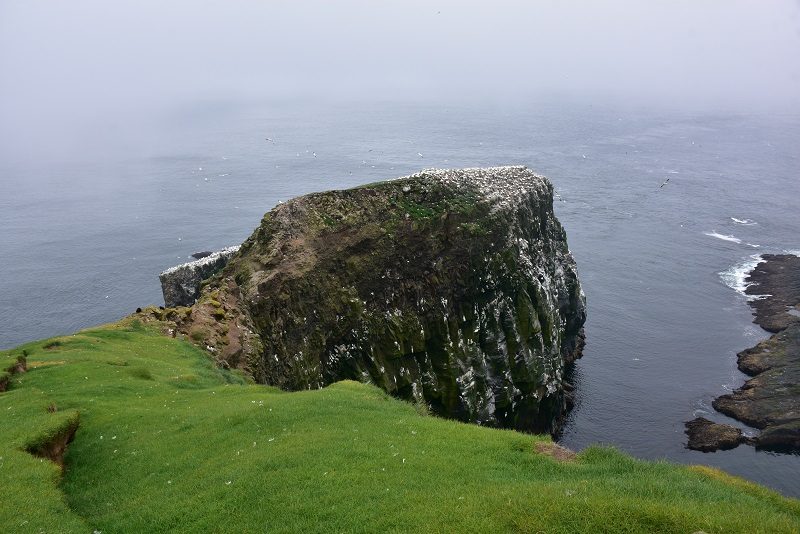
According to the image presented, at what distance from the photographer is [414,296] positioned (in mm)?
54188

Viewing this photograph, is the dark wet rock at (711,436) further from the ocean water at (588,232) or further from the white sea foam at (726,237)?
the white sea foam at (726,237)

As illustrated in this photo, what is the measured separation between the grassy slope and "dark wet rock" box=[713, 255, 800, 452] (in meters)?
47.7

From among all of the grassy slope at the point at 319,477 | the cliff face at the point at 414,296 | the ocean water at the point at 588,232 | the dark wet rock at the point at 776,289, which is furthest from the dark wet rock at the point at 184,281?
the dark wet rock at the point at 776,289

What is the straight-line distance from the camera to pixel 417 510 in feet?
48.1

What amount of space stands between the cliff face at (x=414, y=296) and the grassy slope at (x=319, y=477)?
18238 millimetres

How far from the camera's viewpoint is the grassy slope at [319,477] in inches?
552

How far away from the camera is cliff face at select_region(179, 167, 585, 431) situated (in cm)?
4631

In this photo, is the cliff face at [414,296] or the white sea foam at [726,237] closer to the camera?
the cliff face at [414,296]

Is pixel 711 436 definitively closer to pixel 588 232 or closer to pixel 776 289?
pixel 776 289

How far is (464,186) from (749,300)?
187 ft

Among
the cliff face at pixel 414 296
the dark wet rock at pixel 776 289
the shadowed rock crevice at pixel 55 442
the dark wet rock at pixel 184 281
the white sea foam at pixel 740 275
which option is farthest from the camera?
the white sea foam at pixel 740 275

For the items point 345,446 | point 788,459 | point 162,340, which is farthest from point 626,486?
point 788,459

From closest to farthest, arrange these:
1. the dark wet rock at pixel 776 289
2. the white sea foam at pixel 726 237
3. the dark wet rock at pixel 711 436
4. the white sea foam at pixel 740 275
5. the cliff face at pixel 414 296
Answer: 1. the cliff face at pixel 414 296
2. the dark wet rock at pixel 711 436
3. the dark wet rock at pixel 776 289
4. the white sea foam at pixel 740 275
5. the white sea foam at pixel 726 237

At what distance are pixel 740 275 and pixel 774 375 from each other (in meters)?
35.9
